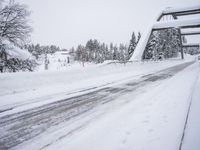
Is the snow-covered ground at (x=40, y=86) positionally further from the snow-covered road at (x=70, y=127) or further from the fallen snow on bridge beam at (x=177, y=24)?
the fallen snow on bridge beam at (x=177, y=24)

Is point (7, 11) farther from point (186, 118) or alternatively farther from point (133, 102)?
point (186, 118)

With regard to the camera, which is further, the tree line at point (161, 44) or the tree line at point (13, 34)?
the tree line at point (161, 44)

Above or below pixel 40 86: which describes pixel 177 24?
above

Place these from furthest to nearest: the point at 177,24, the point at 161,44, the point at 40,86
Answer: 1. the point at 161,44
2. the point at 177,24
3. the point at 40,86

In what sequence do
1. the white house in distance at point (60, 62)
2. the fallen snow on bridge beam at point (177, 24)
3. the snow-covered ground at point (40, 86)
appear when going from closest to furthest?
the snow-covered ground at point (40, 86), the fallen snow on bridge beam at point (177, 24), the white house in distance at point (60, 62)

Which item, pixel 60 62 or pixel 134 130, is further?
pixel 60 62

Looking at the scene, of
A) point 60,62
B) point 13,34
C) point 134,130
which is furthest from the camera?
point 60,62

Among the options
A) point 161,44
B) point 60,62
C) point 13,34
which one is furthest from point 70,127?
point 60,62

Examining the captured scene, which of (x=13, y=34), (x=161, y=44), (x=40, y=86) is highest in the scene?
(x=161, y=44)

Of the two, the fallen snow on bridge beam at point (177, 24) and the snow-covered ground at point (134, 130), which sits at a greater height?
the fallen snow on bridge beam at point (177, 24)

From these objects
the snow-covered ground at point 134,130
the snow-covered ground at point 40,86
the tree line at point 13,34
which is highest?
the tree line at point 13,34

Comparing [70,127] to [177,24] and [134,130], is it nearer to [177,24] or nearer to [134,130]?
[134,130]

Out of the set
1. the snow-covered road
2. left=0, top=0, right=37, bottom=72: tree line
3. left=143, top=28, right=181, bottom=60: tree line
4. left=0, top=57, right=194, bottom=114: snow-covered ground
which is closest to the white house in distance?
left=143, top=28, right=181, bottom=60: tree line

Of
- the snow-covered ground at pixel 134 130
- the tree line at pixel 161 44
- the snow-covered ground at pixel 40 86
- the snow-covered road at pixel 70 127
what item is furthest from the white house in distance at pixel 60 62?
the snow-covered ground at pixel 134 130
